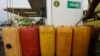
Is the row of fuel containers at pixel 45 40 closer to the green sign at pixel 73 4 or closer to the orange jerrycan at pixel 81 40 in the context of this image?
the orange jerrycan at pixel 81 40

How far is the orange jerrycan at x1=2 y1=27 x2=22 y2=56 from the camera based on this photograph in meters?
0.66

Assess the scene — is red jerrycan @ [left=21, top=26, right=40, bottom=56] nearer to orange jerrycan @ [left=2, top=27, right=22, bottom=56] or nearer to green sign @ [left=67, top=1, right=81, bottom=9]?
orange jerrycan @ [left=2, top=27, right=22, bottom=56]

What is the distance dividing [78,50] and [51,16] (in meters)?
0.55

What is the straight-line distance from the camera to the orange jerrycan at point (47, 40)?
66cm

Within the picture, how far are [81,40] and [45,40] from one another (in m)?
0.17

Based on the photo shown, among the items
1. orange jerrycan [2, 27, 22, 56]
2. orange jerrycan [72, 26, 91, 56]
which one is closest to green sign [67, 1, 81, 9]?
orange jerrycan [72, 26, 91, 56]

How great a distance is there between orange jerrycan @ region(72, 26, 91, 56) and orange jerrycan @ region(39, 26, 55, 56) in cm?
11

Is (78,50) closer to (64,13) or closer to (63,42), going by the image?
(63,42)

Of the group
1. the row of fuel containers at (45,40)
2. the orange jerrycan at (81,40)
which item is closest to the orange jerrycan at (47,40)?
the row of fuel containers at (45,40)

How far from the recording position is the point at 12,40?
67cm

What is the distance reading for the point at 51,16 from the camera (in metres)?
1.21

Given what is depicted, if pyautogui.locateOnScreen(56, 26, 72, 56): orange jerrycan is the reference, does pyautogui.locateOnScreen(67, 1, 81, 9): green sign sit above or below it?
above

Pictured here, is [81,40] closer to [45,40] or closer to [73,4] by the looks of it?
[45,40]

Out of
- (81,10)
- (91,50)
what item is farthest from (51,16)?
(91,50)
